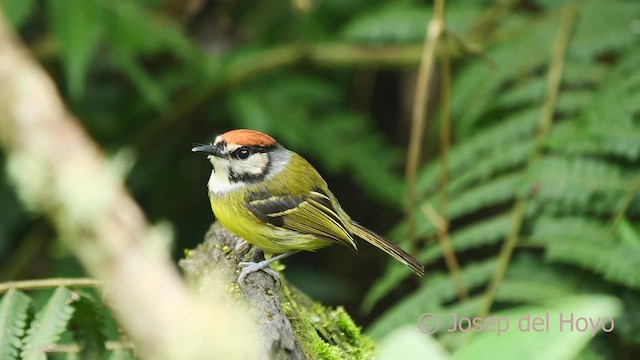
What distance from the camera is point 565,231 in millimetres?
3260

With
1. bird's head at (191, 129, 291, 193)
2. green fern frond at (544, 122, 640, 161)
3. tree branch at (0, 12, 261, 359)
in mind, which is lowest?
tree branch at (0, 12, 261, 359)

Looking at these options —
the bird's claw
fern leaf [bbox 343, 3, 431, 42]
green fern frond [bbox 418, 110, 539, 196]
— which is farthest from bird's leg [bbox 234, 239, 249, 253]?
fern leaf [bbox 343, 3, 431, 42]

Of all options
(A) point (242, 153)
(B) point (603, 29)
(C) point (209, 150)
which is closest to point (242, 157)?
(A) point (242, 153)

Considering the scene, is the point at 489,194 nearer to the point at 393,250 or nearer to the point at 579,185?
the point at 579,185

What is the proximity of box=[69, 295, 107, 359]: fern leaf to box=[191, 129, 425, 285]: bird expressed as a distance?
633 millimetres

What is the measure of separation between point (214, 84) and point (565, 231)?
7.23ft

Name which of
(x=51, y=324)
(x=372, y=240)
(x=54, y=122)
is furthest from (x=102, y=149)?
(x=54, y=122)

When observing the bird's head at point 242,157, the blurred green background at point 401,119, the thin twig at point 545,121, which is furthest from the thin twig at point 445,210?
the bird's head at point 242,157

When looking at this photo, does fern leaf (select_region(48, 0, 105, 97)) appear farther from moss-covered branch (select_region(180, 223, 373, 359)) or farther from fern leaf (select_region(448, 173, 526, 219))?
fern leaf (select_region(448, 173, 526, 219))

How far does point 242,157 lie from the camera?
2830 millimetres

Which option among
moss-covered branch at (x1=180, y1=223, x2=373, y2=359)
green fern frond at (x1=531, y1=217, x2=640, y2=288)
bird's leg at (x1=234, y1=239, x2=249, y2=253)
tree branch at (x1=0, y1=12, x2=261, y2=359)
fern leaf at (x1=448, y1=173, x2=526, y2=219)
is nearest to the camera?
tree branch at (x1=0, y1=12, x2=261, y2=359)

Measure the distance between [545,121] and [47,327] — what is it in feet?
8.21

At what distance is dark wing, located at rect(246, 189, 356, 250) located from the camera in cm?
277

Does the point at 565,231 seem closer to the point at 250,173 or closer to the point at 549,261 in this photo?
the point at 549,261
